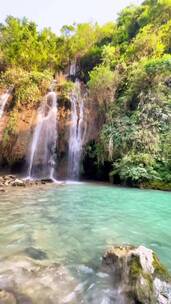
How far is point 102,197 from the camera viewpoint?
7105 millimetres

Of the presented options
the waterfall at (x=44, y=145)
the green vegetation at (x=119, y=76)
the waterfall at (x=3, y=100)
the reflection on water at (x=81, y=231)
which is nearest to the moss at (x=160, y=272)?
the reflection on water at (x=81, y=231)

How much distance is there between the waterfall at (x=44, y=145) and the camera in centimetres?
1160

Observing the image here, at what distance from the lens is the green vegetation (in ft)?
33.1

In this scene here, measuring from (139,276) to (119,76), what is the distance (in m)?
11.7

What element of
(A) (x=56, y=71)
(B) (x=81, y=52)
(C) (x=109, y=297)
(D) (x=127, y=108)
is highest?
(B) (x=81, y=52)

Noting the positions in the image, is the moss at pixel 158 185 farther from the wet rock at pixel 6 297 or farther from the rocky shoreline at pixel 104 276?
the wet rock at pixel 6 297

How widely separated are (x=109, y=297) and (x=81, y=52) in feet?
61.2

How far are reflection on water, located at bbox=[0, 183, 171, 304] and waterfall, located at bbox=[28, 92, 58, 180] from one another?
15.5 ft

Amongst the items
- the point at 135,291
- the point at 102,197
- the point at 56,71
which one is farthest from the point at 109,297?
the point at 56,71

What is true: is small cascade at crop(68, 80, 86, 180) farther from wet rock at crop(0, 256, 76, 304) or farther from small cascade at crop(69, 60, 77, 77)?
wet rock at crop(0, 256, 76, 304)

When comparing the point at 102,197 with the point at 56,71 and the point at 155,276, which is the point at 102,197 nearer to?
the point at 155,276

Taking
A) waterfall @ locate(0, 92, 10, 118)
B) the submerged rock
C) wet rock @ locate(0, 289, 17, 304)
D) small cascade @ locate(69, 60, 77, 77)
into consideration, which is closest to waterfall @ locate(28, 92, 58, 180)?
waterfall @ locate(0, 92, 10, 118)

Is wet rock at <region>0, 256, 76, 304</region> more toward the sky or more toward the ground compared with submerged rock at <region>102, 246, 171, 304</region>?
more toward the ground

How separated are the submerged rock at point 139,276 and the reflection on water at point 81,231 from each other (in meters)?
0.12
